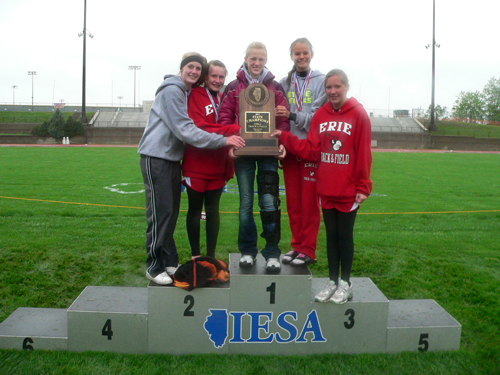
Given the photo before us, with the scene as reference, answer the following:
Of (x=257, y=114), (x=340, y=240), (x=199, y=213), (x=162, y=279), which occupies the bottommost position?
(x=162, y=279)

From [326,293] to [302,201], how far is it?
34.4 inches

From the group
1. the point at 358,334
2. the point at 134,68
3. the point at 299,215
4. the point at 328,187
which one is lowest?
the point at 358,334

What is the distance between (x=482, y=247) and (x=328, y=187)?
3.36 m

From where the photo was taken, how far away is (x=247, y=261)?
353cm

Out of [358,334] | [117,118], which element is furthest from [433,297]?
[117,118]

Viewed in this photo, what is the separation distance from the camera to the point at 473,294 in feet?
13.7

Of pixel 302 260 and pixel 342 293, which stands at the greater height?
pixel 302 260

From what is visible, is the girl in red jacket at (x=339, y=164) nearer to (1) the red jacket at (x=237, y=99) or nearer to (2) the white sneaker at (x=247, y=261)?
(1) the red jacket at (x=237, y=99)

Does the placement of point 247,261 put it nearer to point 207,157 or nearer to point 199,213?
point 199,213

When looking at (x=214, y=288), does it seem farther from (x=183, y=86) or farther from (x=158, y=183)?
(x=183, y=86)

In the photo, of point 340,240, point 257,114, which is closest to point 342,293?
point 340,240

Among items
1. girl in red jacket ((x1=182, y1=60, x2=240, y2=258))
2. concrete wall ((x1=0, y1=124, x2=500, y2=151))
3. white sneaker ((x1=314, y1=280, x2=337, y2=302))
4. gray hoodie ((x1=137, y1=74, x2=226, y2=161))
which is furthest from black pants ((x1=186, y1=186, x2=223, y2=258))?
concrete wall ((x1=0, y1=124, x2=500, y2=151))

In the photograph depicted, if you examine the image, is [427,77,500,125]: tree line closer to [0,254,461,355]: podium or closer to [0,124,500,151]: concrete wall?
[0,124,500,151]: concrete wall

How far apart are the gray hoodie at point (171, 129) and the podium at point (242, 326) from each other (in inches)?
37.9
